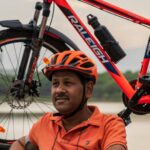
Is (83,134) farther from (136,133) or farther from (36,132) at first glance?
(136,133)

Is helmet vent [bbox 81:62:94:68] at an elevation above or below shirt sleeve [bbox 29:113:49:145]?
above

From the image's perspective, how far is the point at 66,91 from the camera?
315 cm

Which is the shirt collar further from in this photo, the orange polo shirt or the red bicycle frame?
the red bicycle frame

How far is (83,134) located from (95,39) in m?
2.73

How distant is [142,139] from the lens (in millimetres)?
7488

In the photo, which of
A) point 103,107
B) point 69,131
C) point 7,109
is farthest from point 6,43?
point 103,107

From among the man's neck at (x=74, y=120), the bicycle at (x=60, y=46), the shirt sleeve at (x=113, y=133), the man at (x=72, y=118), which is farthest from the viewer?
the bicycle at (x=60, y=46)

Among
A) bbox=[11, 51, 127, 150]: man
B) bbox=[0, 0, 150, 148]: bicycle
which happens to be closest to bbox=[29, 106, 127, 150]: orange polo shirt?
bbox=[11, 51, 127, 150]: man

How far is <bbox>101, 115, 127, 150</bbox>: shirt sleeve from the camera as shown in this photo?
2.96 meters

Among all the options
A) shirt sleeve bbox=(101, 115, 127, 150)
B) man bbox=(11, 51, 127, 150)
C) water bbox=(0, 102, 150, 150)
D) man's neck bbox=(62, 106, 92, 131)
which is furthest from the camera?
water bbox=(0, 102, 150, 150)

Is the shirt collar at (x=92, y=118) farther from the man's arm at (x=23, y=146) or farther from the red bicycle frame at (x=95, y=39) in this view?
the red bicycle frame at (x=95, y=39)

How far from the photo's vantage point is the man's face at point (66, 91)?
10.3 feet

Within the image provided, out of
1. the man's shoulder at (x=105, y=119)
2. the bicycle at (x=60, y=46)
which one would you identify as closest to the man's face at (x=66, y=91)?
the man's shoulder at (x=105, y=119)

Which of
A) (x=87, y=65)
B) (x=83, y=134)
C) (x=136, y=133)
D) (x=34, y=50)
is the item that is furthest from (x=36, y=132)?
(x=136, y=133)
